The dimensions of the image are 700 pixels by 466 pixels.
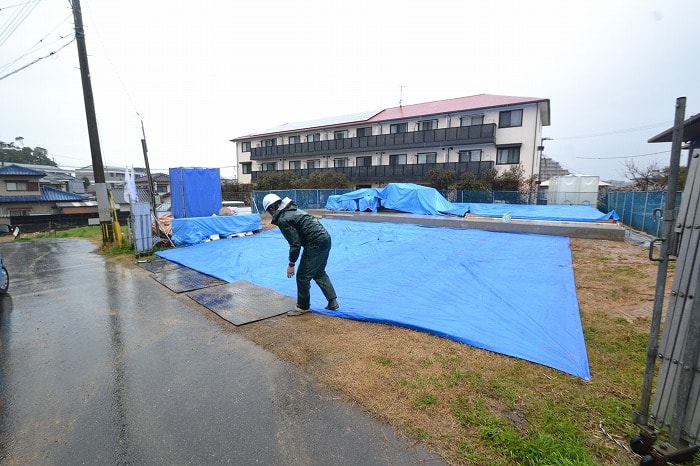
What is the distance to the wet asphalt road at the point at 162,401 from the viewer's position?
205cm

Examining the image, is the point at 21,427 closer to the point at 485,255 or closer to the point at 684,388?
the point at 684,388

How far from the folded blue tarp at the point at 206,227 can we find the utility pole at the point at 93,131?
8.44 feet

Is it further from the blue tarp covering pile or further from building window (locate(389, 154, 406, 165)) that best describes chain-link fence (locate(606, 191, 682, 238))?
building window (locate(389, 154, 406, 165))

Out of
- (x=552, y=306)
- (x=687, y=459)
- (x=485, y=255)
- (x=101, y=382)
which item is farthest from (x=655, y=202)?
(x=101, y=382)

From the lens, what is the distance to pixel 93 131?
9.80m

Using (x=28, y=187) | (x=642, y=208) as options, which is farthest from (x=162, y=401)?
(x=28, y=187)

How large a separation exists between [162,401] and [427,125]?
2529cm

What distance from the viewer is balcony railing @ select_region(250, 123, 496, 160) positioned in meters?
22.0

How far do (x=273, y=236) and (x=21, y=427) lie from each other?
27.0 feet

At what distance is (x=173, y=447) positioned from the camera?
2.09 metres

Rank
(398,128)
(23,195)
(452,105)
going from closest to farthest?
(452,105)
(398,128)
(23,195)

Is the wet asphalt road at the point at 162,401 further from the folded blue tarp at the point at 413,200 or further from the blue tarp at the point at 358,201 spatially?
the blue tarp at the point at 358,201

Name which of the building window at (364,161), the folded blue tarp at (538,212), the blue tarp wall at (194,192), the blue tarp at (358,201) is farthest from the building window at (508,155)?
the blue tarp wall at (194,192)

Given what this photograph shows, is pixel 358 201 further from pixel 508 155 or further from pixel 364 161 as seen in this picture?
pixel 364 161
